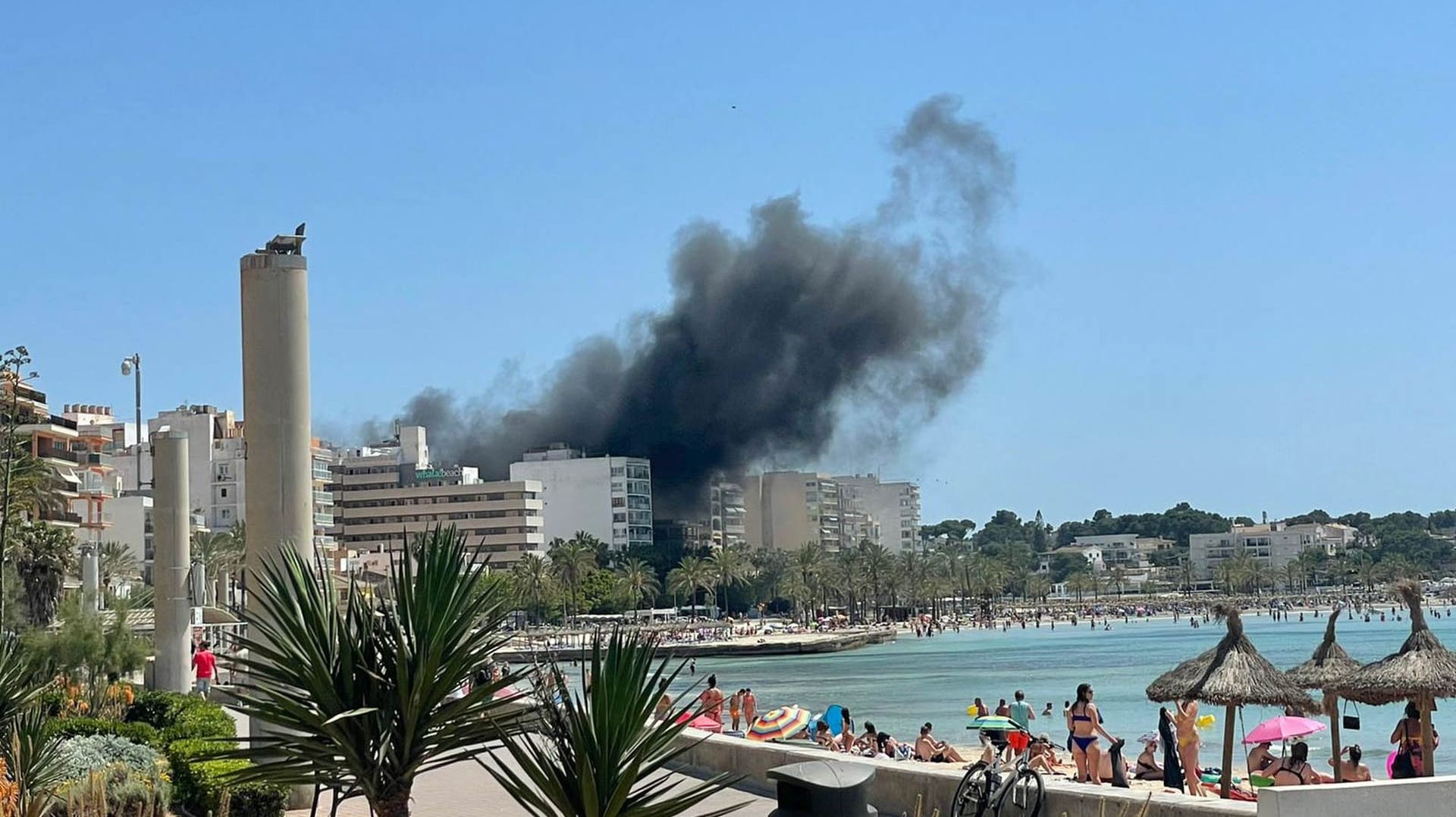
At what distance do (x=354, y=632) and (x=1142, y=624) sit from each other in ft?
574

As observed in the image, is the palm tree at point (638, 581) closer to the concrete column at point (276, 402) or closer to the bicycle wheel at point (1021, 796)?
the concrete column at point (276, 402)

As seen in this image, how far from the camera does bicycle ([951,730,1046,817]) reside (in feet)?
36.7

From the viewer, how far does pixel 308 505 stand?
44.9 feet

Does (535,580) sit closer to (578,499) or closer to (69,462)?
(578,499)

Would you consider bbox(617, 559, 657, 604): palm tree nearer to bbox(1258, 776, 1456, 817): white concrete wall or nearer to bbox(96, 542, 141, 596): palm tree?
bbox(96, 542, 141, 596): palm tree

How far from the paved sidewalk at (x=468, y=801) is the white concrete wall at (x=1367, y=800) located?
466cm

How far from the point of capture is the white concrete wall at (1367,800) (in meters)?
9.28

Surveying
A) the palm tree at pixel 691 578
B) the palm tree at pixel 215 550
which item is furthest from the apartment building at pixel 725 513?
the palm tree at pixel 215 550

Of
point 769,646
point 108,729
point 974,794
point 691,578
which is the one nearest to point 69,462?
point 769,646

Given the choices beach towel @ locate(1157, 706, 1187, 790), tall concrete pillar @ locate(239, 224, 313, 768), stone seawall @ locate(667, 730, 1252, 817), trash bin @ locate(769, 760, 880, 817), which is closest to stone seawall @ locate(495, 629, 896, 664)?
beach towel @ locate(1157, 706, 1187, 790)

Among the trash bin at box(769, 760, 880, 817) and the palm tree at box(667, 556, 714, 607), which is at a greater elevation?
the trash bin at box(769, 760, 880, 817)

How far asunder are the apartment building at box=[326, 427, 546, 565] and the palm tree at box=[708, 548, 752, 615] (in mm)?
16781

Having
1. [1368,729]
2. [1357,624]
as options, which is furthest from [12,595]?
[1357,624]

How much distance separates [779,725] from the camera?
92.2 ft
